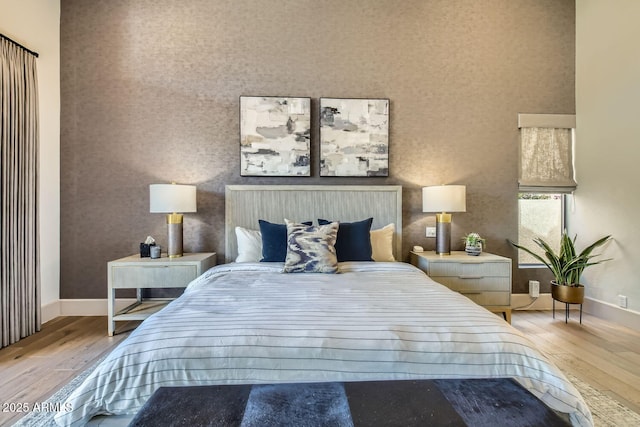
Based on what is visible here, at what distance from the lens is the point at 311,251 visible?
2471 mm

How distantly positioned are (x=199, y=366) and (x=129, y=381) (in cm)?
25

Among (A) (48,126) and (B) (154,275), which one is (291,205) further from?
(A) (48,126)

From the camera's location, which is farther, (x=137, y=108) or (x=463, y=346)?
(x=137, y=108)

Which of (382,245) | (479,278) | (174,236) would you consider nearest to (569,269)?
(479,278)

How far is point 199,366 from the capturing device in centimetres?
117

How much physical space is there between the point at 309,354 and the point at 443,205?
Answer: 7.59ft

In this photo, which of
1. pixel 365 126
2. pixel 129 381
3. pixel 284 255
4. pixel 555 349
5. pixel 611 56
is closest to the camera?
pixel 129 381

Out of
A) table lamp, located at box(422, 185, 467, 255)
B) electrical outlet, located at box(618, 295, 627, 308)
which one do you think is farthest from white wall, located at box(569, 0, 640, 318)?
table lamp, located at box(422, 185, 467, 255)

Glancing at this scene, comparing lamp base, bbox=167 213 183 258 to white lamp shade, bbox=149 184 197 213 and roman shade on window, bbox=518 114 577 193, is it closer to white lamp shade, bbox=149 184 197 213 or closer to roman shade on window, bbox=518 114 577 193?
white lamp shade, bbox=149 184 197 213

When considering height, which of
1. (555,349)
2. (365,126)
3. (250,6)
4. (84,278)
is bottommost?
(555,349)

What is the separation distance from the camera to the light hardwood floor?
190 cm

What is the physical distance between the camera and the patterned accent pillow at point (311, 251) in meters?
2.44

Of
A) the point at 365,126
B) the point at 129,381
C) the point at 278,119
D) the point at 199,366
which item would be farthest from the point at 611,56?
the point at 129,381

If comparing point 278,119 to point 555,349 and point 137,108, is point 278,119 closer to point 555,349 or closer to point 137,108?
point 137,108
